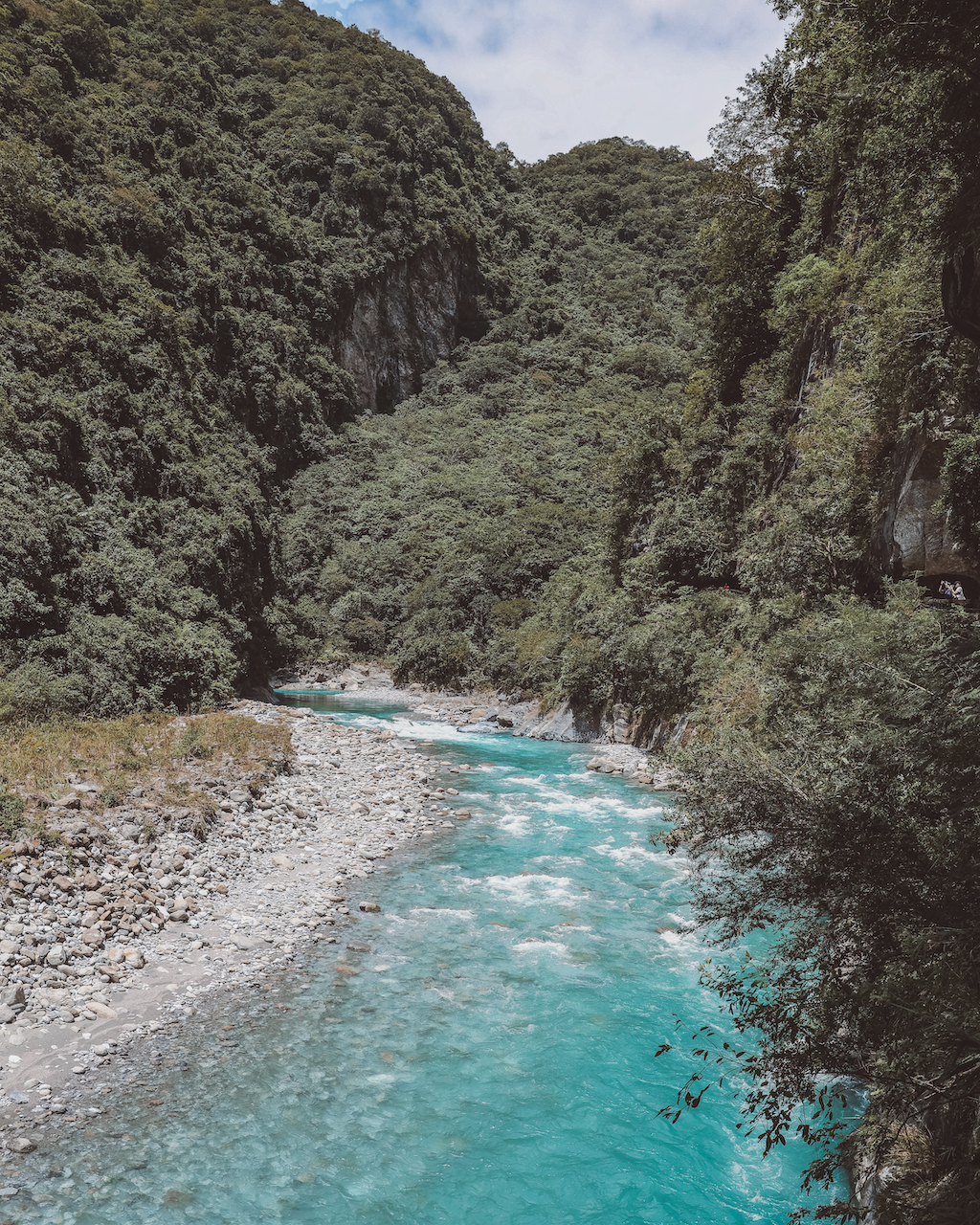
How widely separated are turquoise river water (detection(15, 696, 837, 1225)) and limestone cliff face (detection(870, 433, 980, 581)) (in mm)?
7792

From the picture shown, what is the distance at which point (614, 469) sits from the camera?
3244 cm

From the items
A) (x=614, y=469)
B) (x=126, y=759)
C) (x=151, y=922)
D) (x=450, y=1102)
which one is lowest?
(x=450, y=1102)

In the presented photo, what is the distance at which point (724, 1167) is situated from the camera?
6938 mm

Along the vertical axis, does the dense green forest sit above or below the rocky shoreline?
above

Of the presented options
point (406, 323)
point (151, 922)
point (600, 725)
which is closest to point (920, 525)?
point (151, 922)

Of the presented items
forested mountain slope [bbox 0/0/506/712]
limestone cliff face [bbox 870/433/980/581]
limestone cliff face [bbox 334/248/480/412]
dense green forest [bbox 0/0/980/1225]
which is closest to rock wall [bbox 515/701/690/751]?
dense green forest [bbox 0/0/980/1225]

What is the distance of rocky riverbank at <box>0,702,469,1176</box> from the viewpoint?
7594 mm

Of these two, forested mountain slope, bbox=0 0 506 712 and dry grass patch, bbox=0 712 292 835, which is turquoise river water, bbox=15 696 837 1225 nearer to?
dry grass patch, bbox=0 712 292 835

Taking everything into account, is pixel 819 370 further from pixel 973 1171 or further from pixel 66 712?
pixel 66 712

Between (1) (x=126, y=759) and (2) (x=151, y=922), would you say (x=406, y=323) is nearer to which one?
(1) (x=126, y=759)

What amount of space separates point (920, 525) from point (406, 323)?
81306 mm

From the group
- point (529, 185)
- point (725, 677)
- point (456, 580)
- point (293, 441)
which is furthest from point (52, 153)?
point (529, 185)

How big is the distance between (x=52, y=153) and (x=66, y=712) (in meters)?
33.2

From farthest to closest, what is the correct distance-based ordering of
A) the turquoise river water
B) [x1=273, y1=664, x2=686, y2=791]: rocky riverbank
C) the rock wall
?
1. the rock wall
2. [x1=273, y1=664, x2=686, y2=791]: rocky riverbank
3. the turquoise river water
